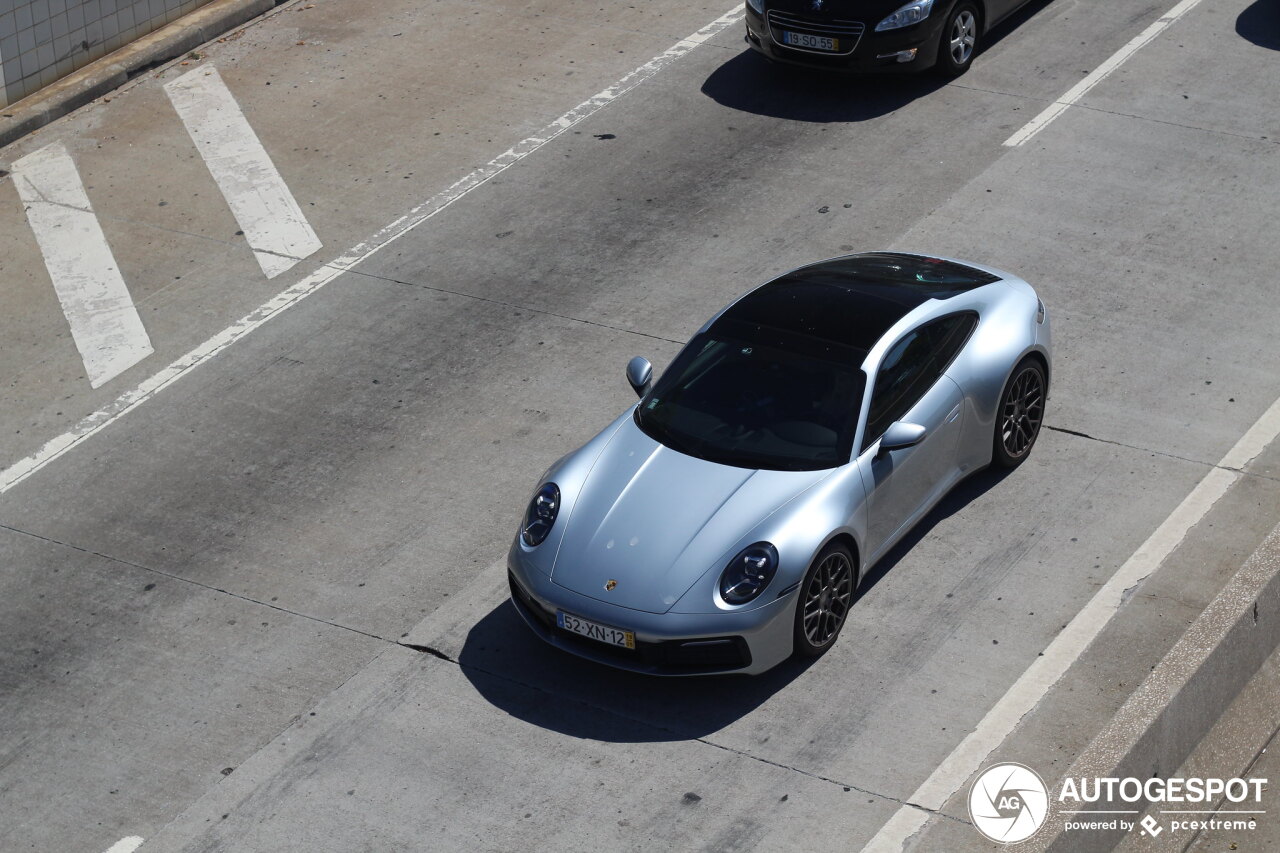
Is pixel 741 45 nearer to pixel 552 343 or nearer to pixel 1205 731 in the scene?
pixel 552 343

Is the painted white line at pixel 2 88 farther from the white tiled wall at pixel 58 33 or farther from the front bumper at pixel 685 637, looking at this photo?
the front bumper at pixel 685 637

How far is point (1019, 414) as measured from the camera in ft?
29.9

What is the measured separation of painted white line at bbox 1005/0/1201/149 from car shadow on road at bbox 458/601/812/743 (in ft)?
22.1

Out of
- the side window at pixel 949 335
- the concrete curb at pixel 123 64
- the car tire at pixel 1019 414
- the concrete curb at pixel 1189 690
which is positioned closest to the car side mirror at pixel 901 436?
the side window at pixel 949 335

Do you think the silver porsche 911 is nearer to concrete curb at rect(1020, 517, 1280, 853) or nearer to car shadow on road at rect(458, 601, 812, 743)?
car shadow on road at rect(458, 601, 812, 743)

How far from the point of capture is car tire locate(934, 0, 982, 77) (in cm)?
1390

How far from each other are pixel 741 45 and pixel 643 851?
9.99 metres

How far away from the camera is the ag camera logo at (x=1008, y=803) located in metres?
6.45

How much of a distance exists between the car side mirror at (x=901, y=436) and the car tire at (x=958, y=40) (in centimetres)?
684

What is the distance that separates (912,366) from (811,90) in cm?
659

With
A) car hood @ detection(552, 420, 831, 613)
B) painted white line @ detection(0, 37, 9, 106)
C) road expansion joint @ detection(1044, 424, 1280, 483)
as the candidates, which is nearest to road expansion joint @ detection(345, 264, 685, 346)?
road expansion joint @ detection(1044, 424, 1280, 483)

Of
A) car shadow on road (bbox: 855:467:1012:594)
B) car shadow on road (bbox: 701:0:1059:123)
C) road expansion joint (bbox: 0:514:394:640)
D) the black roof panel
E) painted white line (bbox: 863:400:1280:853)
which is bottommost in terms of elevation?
painted white line (bbox: 863:400:1280:853)

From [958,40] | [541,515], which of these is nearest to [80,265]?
[541,515]

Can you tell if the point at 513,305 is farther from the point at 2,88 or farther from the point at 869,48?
the point at 2,88
